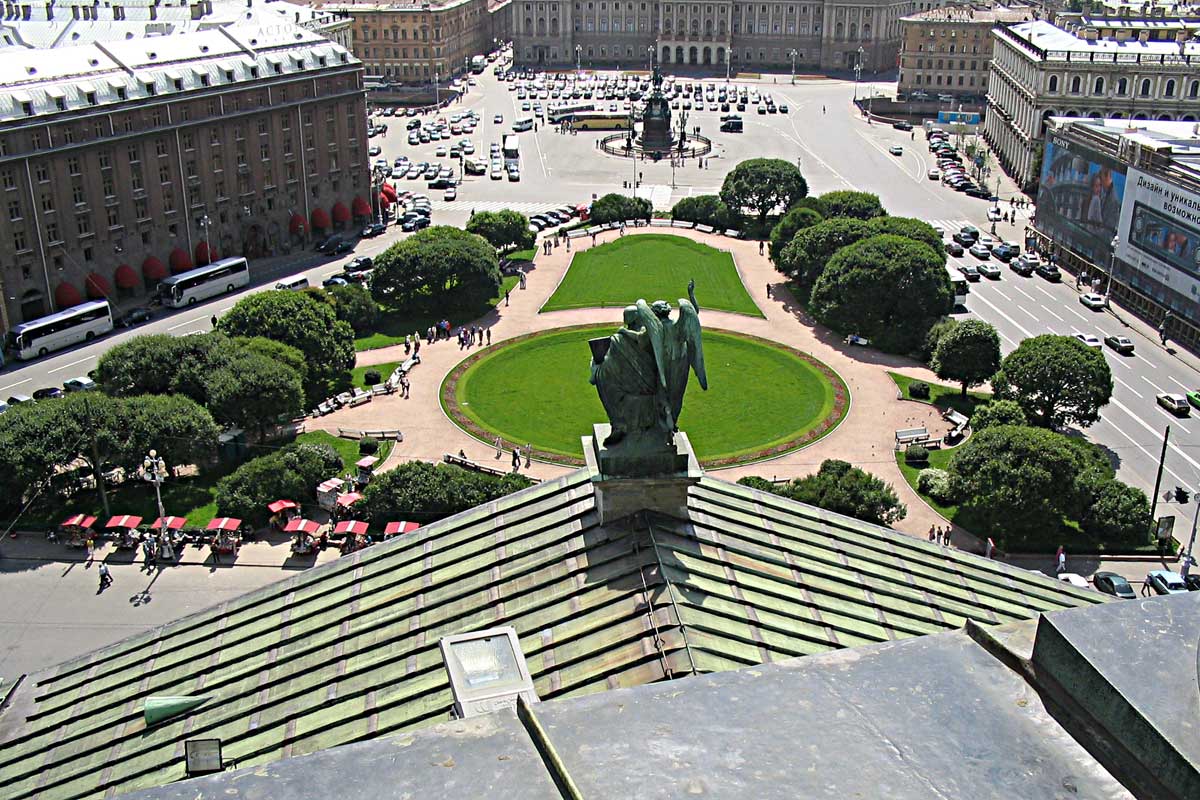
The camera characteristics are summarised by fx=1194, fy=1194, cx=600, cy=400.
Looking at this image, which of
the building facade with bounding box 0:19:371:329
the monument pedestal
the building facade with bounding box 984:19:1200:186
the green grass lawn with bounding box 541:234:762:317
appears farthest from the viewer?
the building facade with bounding box 984:19:1200:186

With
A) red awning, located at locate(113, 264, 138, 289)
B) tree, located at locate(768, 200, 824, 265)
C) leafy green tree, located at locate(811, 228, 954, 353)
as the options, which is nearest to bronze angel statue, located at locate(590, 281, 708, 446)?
leafy green tree, located at locate(811, 228, 954, 353)

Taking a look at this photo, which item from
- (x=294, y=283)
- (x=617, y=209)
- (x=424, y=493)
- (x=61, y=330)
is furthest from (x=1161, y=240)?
(x=61, y=330)

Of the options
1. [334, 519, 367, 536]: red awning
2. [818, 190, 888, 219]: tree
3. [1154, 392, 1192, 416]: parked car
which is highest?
[818, 190, 888, 219]: tree

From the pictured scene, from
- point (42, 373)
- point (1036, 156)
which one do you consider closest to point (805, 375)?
point (42, 373)

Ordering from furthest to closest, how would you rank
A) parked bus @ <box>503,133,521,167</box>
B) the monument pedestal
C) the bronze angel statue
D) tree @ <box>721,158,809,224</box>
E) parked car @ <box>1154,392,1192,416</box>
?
parked bus @ <box>503,133,521,167</box>
tree @ <box>721,158,809,224</box>
parked car @ <box>1154,392,1192,416</box>
the monument pedestal
the bronze angel statue

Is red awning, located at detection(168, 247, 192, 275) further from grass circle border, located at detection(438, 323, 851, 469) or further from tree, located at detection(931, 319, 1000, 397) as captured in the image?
tree, located at detection(931, 319, 1000, 397)

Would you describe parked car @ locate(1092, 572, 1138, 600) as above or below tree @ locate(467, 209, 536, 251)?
below

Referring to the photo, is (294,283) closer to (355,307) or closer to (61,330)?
(355,307)

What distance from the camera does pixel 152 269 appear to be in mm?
128125

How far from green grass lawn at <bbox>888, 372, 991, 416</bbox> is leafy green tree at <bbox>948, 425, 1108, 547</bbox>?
20.5m

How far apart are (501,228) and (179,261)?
35707 millimetres

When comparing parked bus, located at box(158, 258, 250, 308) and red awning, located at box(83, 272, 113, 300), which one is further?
parked bus, located at box(158, 258, 250, 308)

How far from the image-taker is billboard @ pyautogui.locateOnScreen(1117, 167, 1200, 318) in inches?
4353

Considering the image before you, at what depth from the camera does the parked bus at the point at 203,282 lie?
124 m
